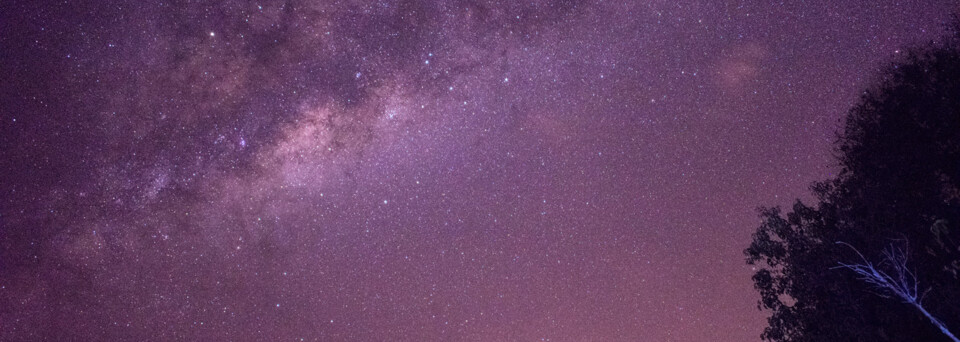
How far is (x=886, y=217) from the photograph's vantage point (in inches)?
362

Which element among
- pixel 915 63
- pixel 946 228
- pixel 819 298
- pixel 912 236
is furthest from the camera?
pixel 819 298

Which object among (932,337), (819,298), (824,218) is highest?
(824,218)

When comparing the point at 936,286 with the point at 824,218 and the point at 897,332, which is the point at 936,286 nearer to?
the point at 897,332

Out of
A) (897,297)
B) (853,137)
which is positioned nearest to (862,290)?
(897,297)

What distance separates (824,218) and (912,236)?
1.78 meters

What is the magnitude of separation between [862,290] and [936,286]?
3.56ft

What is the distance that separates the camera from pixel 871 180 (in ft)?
32.0

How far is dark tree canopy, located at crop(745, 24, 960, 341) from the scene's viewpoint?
28.2 feet

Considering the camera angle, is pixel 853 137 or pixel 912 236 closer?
pixel 912 236

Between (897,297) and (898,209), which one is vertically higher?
(898,209)

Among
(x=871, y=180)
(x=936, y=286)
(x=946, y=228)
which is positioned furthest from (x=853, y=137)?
(x=936, y=286)

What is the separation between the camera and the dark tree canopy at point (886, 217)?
8609 mm

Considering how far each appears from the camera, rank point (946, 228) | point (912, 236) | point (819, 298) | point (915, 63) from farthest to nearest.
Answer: point (819, 298) → point (915, 63) → point (912, 236) → point (946, 228)

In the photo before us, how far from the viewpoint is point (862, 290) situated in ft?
30.6
